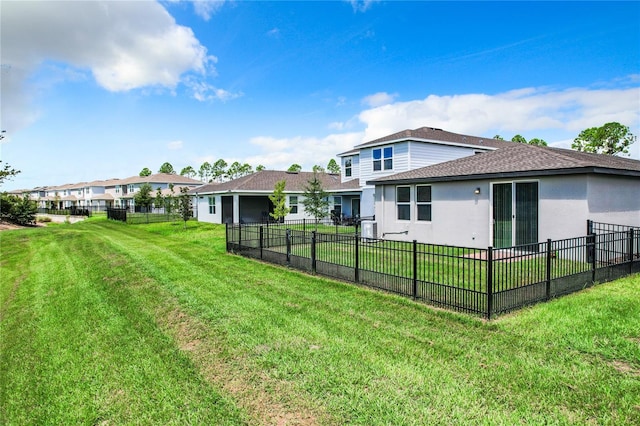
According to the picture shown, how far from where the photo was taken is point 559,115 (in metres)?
30.5

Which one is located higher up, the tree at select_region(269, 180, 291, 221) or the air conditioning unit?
the tree at select_region(269, 180, 291, 221)

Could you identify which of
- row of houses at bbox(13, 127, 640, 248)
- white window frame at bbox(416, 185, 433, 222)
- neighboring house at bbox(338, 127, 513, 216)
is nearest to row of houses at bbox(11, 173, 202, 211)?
neighboring house at bbox(338, 127, 513, 216)

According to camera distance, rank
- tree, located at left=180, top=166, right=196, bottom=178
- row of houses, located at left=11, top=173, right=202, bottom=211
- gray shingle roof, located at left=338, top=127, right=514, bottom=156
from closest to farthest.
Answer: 1. gray shingle roof, located at left=338, top=127, right=514, bottom=156
2. row of houses, located at left=11, top=173, right=202, bottom=211
3. tree, located at left=180, top=166, right=196, bottom=178

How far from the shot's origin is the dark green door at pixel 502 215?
1162 centimetres

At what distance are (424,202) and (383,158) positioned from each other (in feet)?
24.3

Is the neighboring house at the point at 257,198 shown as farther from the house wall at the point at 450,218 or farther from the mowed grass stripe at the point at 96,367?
the mowed grass stripe at the point at 96,367

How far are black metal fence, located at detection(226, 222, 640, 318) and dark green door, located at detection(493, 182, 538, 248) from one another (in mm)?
606

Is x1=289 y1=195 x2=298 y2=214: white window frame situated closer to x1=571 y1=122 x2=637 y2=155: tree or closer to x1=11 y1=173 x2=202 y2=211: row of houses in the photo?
x1=11 y1=173 x2=202 y2=211: row of houses

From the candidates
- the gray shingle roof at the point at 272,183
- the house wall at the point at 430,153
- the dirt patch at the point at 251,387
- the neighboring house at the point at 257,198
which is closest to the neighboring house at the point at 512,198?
the house wall at the point at 430,153

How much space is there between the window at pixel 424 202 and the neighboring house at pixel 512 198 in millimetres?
40

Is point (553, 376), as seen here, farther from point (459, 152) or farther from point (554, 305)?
point (459, 152)

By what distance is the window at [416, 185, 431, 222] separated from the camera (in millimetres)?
14312

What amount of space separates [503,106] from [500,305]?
101 feet

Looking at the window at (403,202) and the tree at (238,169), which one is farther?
the tree at (238,169)
